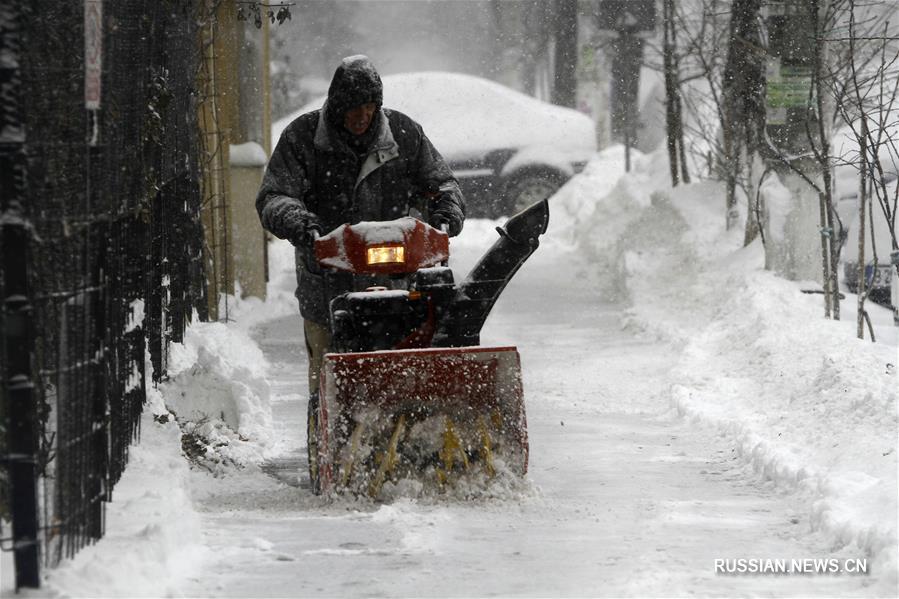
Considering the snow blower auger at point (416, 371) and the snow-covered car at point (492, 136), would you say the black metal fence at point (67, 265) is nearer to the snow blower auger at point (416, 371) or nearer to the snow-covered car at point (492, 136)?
the snow blower auger at point (416, 371)

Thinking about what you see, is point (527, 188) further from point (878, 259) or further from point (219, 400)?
point (219, 400)

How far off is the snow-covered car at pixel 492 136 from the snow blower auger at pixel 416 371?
50.5 feet

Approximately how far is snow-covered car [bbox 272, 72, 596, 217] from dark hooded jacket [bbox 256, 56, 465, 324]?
1489 cm

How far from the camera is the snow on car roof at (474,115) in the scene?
21.8m

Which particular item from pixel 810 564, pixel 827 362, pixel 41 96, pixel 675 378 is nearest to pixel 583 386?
pixel 675 378

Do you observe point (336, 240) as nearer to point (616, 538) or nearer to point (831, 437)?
point (616, 538)

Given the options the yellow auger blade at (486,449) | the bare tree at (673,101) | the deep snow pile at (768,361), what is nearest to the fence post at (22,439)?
the yellow auger blade at (486,449)

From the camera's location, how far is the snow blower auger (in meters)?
5.74

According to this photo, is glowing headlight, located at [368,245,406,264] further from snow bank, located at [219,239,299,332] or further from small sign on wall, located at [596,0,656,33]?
small sign on wall, located at [596,0,656,33]

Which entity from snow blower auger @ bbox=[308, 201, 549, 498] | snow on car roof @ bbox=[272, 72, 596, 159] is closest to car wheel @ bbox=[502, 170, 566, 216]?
snow on car roof @ bbox=[272, 72, 596, 159]

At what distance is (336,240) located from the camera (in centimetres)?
570

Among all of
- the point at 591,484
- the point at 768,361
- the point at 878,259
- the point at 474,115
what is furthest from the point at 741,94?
the point at 474,115

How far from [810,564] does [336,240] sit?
7.07 ft

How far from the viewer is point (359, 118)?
20.1 feet
